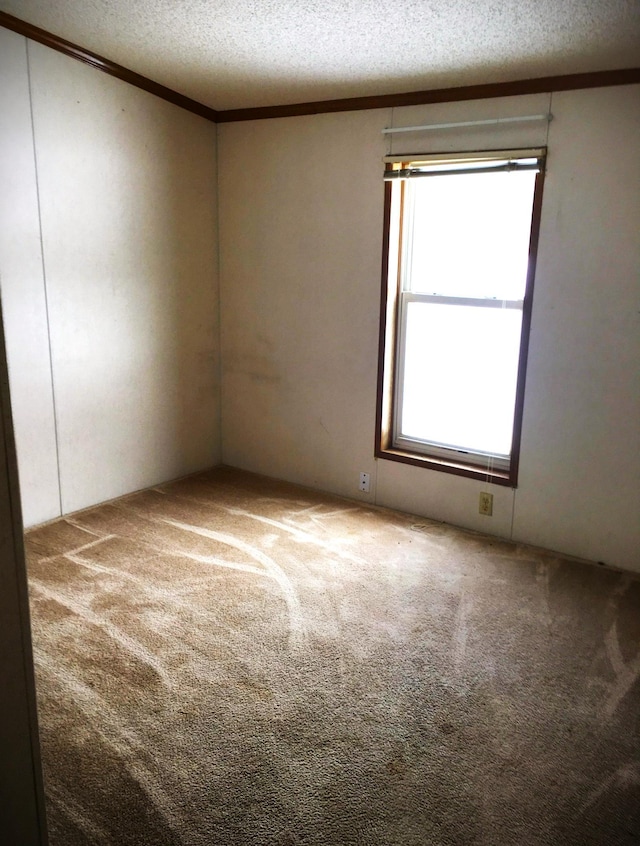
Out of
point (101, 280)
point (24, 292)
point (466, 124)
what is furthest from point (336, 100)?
point (24, 292)

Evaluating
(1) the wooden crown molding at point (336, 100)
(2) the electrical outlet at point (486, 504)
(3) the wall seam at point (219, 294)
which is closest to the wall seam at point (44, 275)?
(1) the wooden crown molding at point (336, 100)

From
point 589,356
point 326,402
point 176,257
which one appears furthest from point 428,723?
point 176,257

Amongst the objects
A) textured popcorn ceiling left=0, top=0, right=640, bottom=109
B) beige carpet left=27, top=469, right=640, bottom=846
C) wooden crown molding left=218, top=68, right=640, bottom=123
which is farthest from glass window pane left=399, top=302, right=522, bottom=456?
textured popcorn ceiling left=0, top=0, right=640, bottom=109

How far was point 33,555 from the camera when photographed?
3.19m

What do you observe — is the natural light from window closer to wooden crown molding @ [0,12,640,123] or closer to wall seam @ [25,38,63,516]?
wooden crown molding @ [0,12,640,123]

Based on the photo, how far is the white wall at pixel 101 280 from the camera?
3225 mm

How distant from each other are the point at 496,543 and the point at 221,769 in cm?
200

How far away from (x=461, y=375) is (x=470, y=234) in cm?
73

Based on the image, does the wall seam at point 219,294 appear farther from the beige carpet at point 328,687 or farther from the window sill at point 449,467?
the window sill at point 449,467

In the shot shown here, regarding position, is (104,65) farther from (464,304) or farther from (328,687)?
(328,687)

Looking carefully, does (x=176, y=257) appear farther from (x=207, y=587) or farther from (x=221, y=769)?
(x=221, y=769)

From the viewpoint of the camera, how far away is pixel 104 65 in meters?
3.40

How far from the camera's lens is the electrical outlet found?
355 cm

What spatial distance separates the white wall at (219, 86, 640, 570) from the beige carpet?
0.31m
